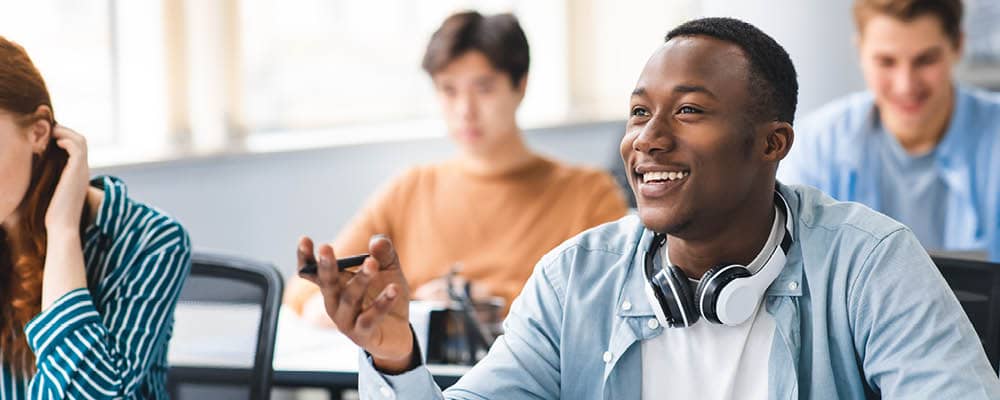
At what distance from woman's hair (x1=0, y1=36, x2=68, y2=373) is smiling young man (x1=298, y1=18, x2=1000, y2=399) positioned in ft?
2.20

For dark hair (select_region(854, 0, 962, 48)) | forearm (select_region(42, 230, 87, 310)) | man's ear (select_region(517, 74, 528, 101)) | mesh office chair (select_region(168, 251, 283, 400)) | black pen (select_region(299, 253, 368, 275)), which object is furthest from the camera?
man's ear (select_region(517, 74, 528, 101))

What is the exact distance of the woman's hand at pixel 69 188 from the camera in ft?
6.07

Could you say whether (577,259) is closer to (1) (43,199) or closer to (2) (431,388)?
(2) (431,388)

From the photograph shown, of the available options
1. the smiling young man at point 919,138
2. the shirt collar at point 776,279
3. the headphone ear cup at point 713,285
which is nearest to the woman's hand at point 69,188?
the shirt collar at point 776,279

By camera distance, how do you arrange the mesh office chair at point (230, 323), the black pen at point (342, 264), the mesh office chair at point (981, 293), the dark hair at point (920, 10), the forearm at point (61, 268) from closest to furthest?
1. the black pen at point (342, 264)
2. the mesh office chair at point (981, 293)
3. the forearm at point (61, 268)
4. the mesh office chair at point (230, 323)
5. the dark hair at point (920, 10)

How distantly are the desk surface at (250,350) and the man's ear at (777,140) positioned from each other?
765mm

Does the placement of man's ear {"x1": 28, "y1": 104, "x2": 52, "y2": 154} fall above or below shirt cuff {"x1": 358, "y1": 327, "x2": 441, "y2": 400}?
above

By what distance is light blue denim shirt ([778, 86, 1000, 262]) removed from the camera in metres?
3.10

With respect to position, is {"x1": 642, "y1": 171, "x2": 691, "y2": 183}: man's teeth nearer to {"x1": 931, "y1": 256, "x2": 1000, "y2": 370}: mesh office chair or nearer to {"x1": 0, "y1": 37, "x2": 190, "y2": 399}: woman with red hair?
{"x1": 931, "y1": 256, "x2": 1000, "y2": 370}: mesh office chair

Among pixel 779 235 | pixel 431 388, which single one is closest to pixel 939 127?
pixel 779 235

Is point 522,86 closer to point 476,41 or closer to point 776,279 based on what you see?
point 476,41

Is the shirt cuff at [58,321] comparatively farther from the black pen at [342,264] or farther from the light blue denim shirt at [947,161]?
the light blue denim shirt at [947,161]

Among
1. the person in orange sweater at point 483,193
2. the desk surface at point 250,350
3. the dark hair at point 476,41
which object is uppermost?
the dark hair at point 476,41

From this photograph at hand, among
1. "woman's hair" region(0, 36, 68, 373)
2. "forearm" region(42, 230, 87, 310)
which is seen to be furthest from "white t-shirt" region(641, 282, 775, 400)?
"woman's hair" region(0, 36, 68, 373)
